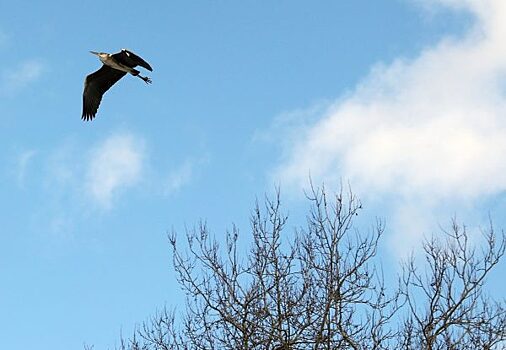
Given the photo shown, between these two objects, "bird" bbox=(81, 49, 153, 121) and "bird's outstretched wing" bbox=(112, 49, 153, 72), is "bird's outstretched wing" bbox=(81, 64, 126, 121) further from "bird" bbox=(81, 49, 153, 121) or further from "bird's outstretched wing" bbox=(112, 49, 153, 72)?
"bird's outstretched wing" bbox=(112, 49, 153, 72)

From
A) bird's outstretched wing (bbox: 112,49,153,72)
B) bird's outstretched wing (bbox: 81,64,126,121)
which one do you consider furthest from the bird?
bird's outstretched wing (bbox: 112,49,153,72)

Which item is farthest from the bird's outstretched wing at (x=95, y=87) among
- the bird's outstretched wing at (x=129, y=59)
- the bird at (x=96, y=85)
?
the bird's outstretched wing at (x=129, y=59)

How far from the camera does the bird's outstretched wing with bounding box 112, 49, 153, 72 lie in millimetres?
15453

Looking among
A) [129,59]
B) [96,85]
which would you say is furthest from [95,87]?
[129,59]

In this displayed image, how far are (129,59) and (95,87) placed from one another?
2108 millimetres

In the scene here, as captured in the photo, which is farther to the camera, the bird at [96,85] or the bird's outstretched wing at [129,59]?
the bird at [96,85]

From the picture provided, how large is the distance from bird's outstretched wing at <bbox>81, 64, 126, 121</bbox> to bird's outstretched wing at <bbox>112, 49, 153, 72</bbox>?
4.74ft

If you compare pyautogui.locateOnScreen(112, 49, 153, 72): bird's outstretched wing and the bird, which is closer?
pyautogui.locateOnScreen(112, 49, 153, 72): bird's outstretched wing

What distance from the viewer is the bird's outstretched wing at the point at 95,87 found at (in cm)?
1745

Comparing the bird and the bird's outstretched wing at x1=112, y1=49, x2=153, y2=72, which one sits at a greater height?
the bird

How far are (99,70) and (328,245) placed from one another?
6.80 meters

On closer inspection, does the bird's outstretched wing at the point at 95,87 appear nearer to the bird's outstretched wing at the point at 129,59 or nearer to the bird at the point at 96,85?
the bird at the point at 96,85

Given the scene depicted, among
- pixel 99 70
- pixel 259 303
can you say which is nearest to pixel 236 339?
pixel 259 303

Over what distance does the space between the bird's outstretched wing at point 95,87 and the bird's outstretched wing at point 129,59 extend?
4.74ft
